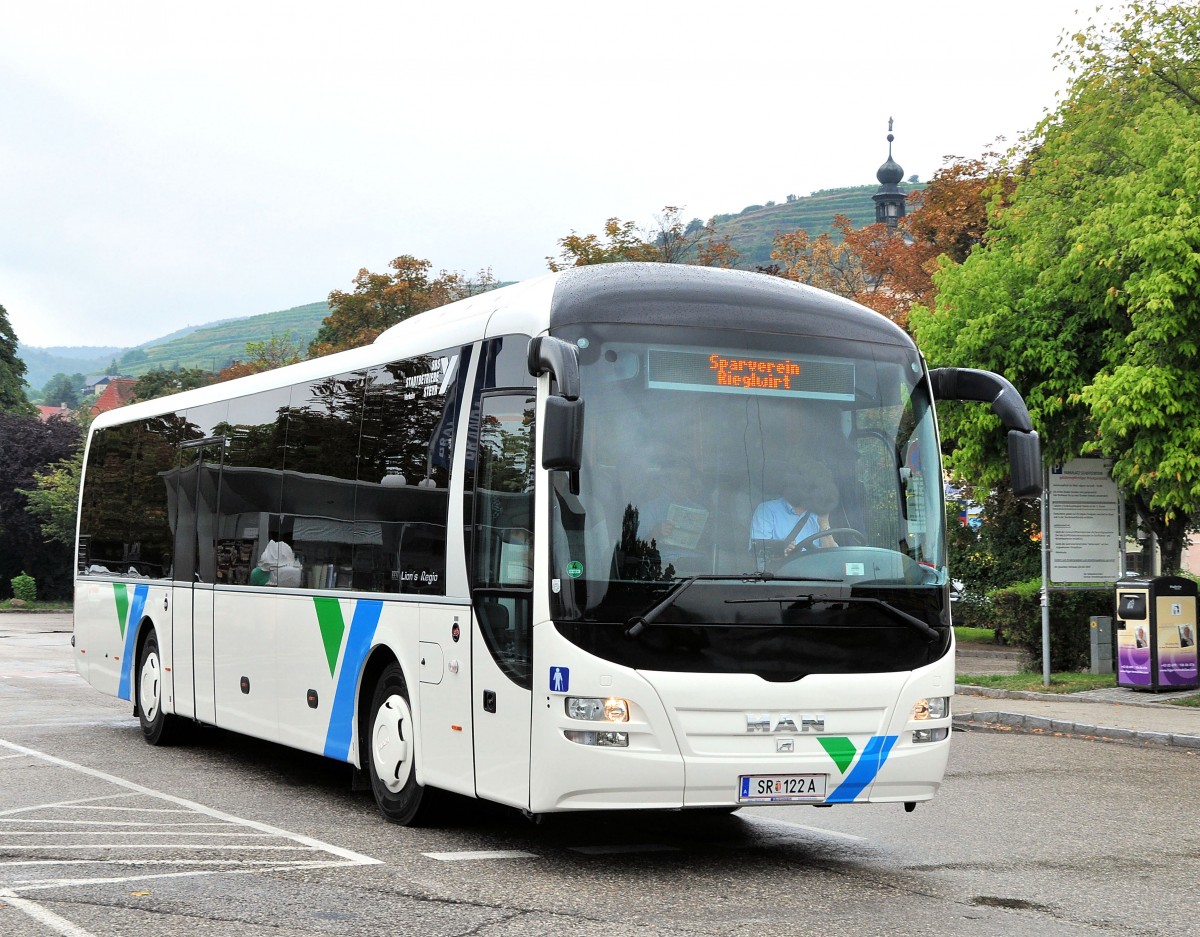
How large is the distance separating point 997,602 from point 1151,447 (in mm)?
5874

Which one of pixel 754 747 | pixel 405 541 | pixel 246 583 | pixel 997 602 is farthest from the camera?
pixel 997 602

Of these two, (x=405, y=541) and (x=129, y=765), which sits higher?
(x=405, y=541)

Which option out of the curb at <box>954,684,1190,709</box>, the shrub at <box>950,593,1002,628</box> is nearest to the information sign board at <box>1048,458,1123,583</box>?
the curb at <box>954,684,1190,709</box>

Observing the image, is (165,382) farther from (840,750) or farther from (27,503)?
(840,750)

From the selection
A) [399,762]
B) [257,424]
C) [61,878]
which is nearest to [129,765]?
[257,424]

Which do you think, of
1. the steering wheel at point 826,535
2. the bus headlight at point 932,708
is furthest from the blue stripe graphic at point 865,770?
the steering wheel at point 826,535

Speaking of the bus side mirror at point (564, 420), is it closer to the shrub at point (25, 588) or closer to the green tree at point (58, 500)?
the green tree at point (58, 500)

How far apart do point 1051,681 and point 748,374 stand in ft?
48.9

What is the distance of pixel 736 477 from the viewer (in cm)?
842

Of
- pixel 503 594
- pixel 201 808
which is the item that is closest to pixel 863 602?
pixel 503 594

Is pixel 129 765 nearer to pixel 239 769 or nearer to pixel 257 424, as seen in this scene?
pixel 239 769

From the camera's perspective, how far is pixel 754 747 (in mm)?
8156

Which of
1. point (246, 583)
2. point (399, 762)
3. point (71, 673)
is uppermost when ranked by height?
point (246, 583)

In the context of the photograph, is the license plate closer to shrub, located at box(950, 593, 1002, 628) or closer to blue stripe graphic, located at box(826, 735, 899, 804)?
blue stripe graphic, located at box(826, 735, 899, 804)
